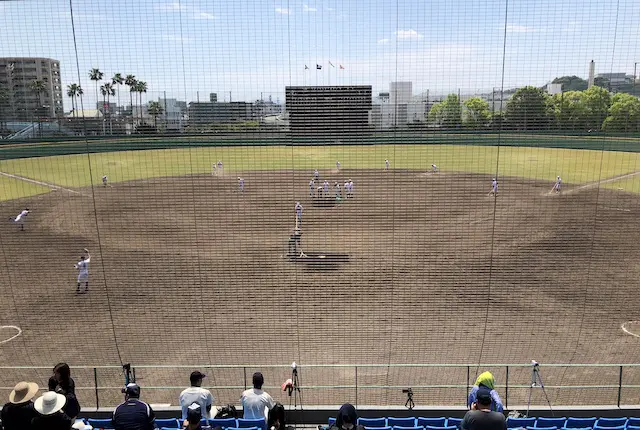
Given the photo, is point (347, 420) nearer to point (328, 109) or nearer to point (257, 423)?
point (257, 423)

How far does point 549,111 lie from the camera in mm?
10727

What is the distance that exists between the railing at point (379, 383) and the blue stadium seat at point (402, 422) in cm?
144

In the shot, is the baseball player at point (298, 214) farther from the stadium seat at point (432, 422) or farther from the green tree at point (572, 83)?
the stadium seat at point (432, 422)

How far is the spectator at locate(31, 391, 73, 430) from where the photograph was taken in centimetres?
309

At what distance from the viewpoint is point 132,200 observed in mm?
20516

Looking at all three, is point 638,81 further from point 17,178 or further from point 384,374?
point 17,178

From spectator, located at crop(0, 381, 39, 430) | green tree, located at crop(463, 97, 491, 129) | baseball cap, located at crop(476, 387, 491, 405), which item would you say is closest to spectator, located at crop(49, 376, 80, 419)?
spectator, located at crop(0, 381, 39, 430)

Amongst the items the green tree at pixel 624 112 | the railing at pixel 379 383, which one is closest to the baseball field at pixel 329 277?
the railing at pixel 379 383

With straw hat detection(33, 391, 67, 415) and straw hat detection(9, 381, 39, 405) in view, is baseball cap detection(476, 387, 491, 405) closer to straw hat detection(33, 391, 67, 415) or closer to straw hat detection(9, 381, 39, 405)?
straw hat detection(33, 391, 67, 415)

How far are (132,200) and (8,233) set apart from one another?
4.78 m

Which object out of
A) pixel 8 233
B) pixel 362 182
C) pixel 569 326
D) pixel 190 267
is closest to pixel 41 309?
pixel 190 267

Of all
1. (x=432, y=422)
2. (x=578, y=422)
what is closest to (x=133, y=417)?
(x=432, y=422)

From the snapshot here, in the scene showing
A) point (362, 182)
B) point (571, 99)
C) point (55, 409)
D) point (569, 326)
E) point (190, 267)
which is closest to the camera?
point (55, 409)

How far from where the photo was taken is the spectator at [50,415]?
309 cm
